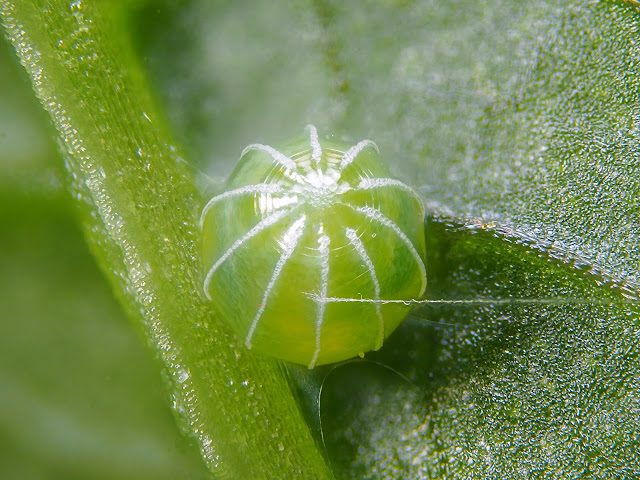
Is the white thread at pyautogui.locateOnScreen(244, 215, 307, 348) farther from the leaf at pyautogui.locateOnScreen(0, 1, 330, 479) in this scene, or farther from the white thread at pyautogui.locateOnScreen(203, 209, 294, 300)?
the leaf at pyautogui.locateOnScreen(0, 1, 330, 479)

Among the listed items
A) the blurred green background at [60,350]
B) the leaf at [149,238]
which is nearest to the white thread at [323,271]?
the leaf at [149,238]

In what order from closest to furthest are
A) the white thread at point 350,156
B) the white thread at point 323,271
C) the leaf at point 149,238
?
the white thread at point 323,271 < the white thread at point 350,156 < the leaf at point 149,238

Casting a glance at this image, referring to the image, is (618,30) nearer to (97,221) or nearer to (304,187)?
(304,187)

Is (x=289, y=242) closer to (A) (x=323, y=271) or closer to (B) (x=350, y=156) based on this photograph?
(A) (x=323, y=271)

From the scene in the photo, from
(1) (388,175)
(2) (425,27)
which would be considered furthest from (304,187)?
(2) (425,27)

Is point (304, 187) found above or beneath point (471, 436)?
above

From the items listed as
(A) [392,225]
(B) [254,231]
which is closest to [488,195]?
(A) [392,225]

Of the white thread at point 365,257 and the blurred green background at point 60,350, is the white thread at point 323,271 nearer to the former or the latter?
the white thread at point 365,257

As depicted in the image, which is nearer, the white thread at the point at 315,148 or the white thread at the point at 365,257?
the white thread at the point at 365,257
